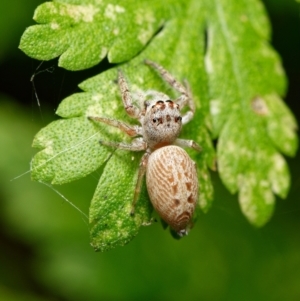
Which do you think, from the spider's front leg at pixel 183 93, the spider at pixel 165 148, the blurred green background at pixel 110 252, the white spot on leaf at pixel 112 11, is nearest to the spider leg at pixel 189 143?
the spider at pixel 165 148

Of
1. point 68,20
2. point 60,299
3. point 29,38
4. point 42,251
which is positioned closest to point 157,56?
point 68,20

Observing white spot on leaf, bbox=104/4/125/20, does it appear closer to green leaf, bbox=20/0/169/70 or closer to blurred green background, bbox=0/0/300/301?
green leaf, bbox=20/0/169/70

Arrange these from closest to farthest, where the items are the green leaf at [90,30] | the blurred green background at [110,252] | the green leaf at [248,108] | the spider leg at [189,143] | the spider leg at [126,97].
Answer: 1. the green leaf at [90,30]
2. the spider leg at [126,97]
3. the spider leg at [189,143]
4. the green leaf at [248,108]
5. the blurred green background at [110,252]

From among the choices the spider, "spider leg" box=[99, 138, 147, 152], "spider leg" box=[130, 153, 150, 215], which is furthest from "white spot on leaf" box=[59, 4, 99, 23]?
"spider leg" box=[130, 153, 150, 215]

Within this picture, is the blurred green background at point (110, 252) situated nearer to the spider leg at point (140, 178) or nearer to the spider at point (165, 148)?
the spider at point (165, 148)

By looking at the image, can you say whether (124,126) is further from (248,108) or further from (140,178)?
(248,108)

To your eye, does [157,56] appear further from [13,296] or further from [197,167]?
[13,296]
